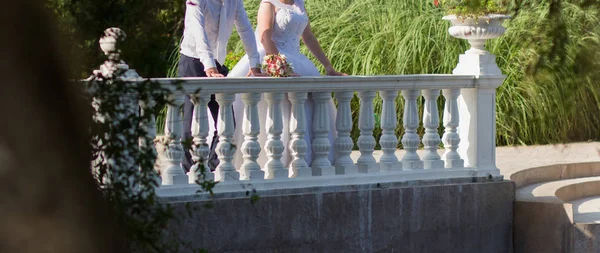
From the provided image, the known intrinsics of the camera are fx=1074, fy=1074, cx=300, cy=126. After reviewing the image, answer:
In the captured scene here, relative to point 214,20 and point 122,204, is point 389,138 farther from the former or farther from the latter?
point 122,204

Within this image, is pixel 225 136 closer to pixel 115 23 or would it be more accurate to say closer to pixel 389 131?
pixel 389 131

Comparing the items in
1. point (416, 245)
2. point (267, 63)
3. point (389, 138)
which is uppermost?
point (267, 63)

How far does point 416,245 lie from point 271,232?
1178 millimetres

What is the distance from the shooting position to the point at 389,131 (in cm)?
734

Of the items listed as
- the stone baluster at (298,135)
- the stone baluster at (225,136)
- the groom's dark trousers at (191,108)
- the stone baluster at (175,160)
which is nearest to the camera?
the stone baluster at (175,160)

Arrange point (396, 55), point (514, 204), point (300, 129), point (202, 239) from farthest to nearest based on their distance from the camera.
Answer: point (396, 55) → point (514, 204) → point (300, 129) → point (202, 239)

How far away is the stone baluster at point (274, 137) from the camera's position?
6723mm

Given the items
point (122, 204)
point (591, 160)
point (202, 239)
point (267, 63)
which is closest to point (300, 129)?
point (267, 63)

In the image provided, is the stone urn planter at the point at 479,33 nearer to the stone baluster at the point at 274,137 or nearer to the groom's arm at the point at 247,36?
the groom's arm at the point at 247,36

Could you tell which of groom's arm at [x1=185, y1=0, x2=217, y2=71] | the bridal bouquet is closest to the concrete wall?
the bridal bouquet

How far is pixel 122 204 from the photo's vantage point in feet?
14.3

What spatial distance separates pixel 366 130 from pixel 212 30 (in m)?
1.28

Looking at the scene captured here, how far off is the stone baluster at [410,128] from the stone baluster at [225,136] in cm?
139

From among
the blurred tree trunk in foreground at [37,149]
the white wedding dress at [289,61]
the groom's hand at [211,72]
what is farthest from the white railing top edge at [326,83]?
the blurred tree trunk in foreground at [37,149]
